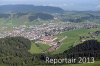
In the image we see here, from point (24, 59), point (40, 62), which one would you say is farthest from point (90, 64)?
point (24, 59)

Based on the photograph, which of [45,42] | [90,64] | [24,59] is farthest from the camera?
[45,42]

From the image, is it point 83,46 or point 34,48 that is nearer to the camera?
point 83,46

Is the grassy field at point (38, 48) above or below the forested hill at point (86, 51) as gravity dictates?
below

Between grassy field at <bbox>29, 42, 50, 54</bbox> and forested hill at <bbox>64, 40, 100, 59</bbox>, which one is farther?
grassy field at <bbox>29, 42, 50, 54</bbox>

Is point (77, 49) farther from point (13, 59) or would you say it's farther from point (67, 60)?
point (13, 59)

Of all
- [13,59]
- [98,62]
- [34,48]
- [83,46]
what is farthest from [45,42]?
[98,62]

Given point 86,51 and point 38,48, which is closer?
point 86,51

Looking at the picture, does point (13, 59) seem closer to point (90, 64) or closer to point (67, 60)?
point (67, 60)

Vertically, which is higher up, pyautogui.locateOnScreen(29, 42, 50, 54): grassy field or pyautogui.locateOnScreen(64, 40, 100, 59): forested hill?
pyautogui.locateOnScreen(64, 40, 100, 59): forested hill

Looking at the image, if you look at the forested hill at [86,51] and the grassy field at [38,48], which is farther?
the grassy field at [38,48]

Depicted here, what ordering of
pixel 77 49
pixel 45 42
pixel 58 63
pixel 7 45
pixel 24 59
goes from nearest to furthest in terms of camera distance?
pixel 58 63 < pixel 24 59 < pixel 77 49 < pixel 7 45 < pixel 45 42

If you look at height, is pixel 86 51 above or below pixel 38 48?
above
